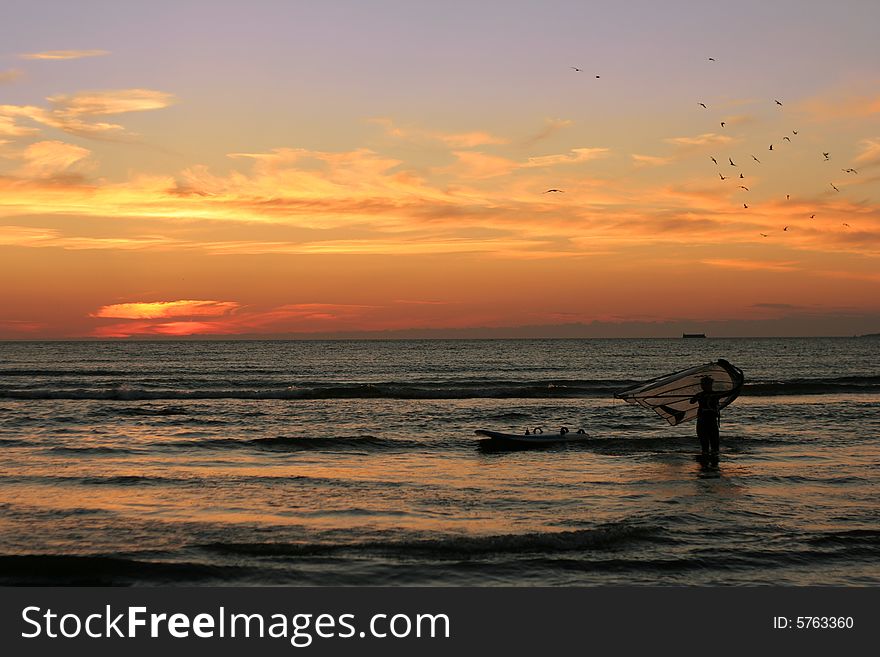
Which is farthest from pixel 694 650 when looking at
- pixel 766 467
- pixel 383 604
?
pixel 766 467

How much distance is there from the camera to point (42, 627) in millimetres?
9359

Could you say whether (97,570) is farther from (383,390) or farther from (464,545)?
(383,390)

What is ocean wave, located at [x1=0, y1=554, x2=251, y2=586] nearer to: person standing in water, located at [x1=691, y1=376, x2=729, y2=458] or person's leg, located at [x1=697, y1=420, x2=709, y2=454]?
person's leg, located at [x1=697, y1=420, x2=709, y2=454]

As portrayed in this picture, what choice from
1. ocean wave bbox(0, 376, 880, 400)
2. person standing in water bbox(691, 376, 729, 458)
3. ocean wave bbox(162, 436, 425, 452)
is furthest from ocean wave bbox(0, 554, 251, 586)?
ocean wave bbox(0, 376, 880, 400)

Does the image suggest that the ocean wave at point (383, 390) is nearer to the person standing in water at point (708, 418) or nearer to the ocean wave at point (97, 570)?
the person standing in water at point (708, 418)

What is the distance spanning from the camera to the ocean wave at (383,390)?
49188 millimetres

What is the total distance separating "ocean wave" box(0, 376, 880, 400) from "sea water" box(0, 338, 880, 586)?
11990mm

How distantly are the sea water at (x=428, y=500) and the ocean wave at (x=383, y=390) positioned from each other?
11990 mm

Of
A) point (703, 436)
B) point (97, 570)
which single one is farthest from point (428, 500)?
point (703, 436)

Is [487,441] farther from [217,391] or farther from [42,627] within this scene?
[217,391]

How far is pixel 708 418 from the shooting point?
2383 cm

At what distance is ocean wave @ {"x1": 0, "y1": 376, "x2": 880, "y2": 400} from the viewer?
49.2 m

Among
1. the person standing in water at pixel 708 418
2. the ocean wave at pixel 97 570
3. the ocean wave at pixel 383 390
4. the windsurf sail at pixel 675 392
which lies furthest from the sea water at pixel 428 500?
the ocean wave at pixel 383 390

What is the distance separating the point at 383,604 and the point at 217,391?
4576 cm
